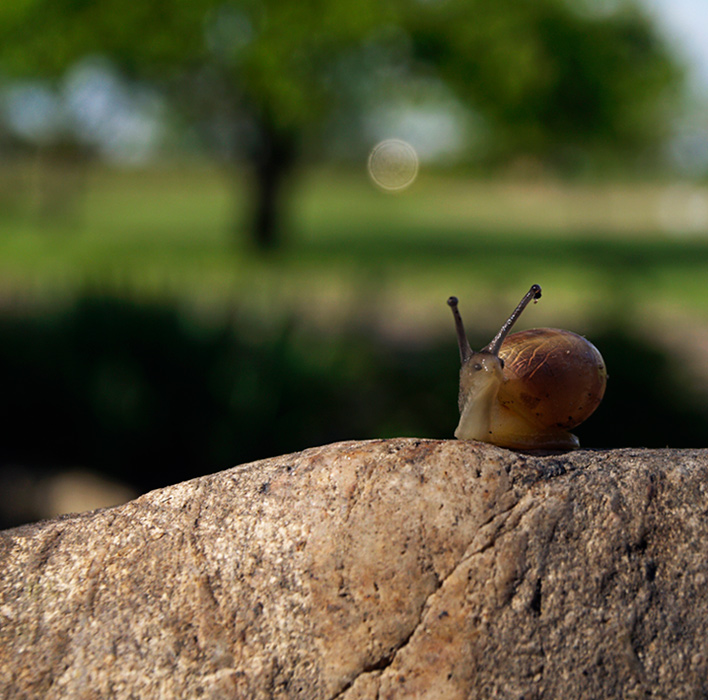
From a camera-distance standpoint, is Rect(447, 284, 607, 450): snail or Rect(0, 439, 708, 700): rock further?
Rect(447, 284, 607, 450): snail

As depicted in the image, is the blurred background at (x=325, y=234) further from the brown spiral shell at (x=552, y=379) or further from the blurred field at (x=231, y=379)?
the brown spiral shell at (x=552, y=379)

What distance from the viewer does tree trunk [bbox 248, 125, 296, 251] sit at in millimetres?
26531

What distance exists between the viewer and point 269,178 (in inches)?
1080

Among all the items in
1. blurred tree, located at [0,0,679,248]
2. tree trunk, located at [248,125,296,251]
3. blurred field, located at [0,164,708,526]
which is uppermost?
blurred tree, located at [0,0,679,248]

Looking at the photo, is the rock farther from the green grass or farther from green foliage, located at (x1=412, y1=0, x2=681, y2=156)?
green foliage, located at (x1=412, y1=0, x2=681, y2=156)

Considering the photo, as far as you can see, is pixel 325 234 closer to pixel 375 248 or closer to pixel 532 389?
pixel 375 248

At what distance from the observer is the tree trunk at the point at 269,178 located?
26.5 metres

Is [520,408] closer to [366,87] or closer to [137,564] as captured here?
[137,564]

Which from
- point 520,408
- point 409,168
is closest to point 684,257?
point 409,168

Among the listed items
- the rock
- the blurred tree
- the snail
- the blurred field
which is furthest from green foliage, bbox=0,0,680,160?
the rock

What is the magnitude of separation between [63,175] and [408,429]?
56.8 m

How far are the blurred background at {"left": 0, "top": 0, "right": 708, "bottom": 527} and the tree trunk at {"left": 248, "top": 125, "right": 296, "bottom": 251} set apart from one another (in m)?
0.11

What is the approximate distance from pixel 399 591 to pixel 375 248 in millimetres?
29683

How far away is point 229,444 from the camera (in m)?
6.32
